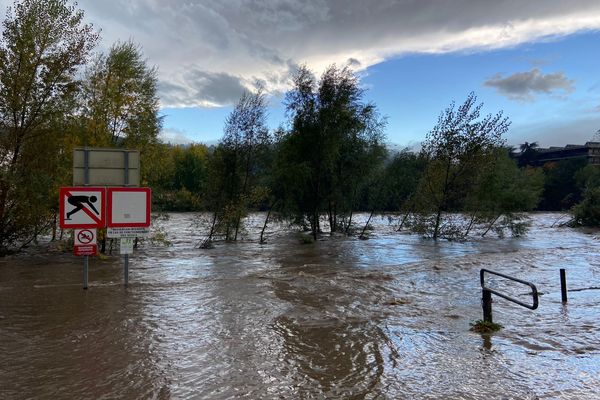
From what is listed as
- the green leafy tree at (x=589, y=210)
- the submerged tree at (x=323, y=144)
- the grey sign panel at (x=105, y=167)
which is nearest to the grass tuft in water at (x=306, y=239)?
the submerged tree at (x=323, y=144)

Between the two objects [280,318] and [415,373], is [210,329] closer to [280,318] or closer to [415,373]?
[280,318]

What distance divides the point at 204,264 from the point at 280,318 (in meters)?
8.12

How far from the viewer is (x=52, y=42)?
1462 centimetres

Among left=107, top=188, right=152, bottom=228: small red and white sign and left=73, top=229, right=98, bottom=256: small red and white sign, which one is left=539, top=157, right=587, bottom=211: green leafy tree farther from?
left=73, top=229, right=98, bottom=256: small red and white sign

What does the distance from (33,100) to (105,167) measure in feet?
24.4

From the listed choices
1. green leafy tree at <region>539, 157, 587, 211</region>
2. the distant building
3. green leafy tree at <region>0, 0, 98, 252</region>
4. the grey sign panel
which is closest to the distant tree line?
green leafy tree at <region>0, 0, 98, 252</region>

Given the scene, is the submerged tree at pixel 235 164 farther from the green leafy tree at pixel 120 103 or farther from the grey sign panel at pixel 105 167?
the grey sign panel at pixel 105 167

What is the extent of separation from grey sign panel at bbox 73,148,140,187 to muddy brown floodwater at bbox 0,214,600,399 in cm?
231

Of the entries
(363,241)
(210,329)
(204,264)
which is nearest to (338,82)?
(363,241)

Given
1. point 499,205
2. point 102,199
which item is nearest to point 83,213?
point 102,199

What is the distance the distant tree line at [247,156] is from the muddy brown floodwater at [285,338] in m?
4.52

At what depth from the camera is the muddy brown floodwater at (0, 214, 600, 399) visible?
456 cm

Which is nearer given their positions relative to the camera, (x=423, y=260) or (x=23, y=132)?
(x=23, y=132)

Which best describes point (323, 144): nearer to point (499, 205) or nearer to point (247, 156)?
point (247, 156)
